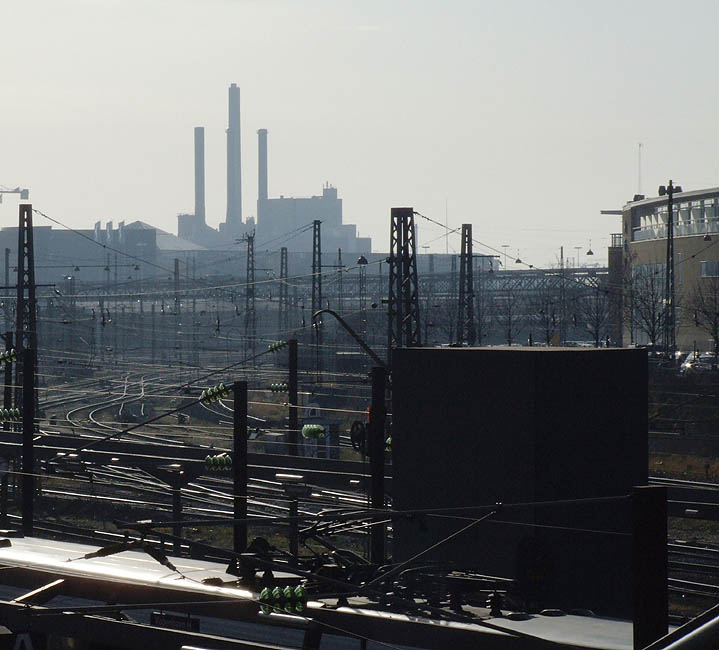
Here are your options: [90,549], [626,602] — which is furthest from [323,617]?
[626,602]

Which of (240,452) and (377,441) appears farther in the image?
(240,452)

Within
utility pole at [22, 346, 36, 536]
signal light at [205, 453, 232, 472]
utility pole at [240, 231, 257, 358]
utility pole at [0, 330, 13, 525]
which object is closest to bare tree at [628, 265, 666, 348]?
utility pole at [240, 231, 257, 358]

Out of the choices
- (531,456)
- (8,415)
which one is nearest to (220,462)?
(531,456)

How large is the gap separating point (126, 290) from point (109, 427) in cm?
6214

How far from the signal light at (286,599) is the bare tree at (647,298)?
4456 centimetres

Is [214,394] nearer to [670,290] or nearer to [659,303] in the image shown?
[670,290]

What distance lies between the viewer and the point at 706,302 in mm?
51000

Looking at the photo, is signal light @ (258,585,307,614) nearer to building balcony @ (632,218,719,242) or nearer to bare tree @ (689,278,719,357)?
bare tree @ (689,278,719,357)

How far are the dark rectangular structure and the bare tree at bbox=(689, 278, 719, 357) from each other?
118 ft

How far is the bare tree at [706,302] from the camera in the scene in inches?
1891

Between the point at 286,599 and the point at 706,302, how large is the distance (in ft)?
153

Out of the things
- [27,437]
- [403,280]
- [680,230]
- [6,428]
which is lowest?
[6,428]

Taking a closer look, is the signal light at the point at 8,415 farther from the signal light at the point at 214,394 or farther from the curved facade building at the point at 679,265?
the curved facade building at the point at 679,265

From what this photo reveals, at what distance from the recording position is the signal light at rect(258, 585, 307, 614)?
702cm
